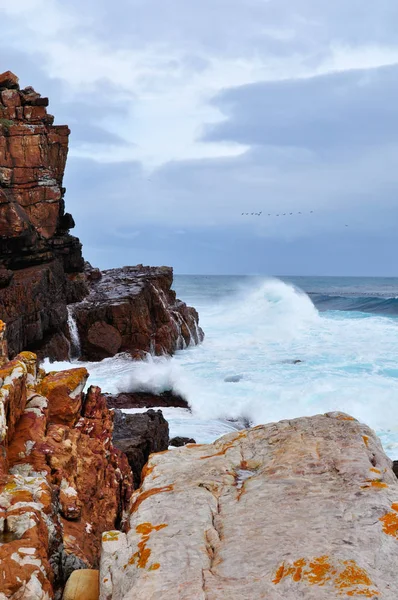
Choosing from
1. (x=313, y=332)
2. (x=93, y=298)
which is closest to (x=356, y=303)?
(x=313, y=332)

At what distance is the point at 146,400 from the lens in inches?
886

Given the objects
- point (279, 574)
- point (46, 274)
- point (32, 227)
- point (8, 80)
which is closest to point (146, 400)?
point (46, 274)

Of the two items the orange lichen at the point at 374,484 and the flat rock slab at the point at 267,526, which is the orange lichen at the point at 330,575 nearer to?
the flat rock slab at the point at 267,526

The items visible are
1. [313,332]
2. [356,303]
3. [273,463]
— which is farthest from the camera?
[356,303]

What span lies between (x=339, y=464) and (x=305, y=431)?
87 centimetres

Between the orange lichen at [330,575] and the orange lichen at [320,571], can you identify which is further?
the orange lichen at [320,571]

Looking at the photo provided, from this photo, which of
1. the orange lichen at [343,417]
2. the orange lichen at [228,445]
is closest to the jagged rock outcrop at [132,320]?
the orange lichen at [228,445]

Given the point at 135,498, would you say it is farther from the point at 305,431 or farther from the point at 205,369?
the point at 205,369

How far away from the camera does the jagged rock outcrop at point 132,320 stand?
29969 mm

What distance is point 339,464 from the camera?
4.31m

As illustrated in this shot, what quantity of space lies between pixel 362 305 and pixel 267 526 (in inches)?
2892

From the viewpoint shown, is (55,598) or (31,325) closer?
(55,598)

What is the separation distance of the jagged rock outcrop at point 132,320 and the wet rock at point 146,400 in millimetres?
6427

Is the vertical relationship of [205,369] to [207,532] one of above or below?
below
